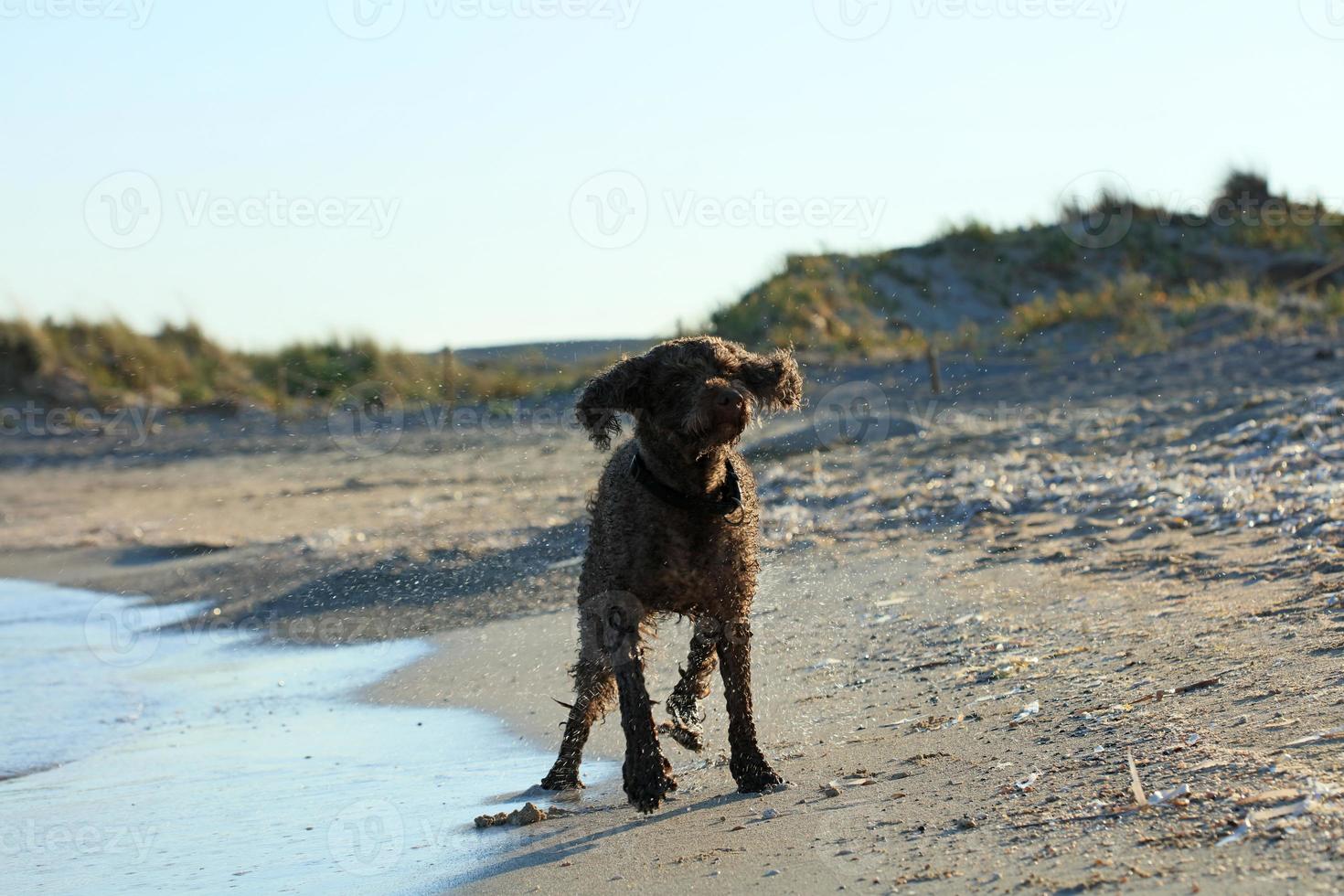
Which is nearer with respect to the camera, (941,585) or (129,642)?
(941,585)

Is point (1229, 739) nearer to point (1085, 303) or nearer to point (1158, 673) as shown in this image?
point (1158, 673)

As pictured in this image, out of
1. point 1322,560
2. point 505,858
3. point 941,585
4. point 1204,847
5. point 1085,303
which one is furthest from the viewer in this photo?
point 1085,303

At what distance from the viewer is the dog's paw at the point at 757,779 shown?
5.98 metres

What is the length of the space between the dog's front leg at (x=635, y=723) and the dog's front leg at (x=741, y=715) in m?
0.28

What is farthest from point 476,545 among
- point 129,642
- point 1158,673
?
point 1158,673

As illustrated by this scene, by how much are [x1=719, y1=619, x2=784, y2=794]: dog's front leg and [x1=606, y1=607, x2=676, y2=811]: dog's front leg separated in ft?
0.90

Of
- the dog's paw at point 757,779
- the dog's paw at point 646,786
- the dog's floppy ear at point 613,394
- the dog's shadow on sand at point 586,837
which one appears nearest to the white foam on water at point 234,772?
the dog's shadow on sand at point 586,837

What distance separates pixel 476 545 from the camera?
525 inches

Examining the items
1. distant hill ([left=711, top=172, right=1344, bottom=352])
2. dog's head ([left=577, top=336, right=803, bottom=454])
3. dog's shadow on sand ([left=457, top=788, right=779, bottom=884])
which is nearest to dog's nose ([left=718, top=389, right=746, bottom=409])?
dog's head ([left=577, top=336, right=803, bottom=454])

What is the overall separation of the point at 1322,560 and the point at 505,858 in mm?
4727

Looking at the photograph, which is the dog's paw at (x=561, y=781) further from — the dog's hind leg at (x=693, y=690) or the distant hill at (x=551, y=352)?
the distant hill at (x=551, y=352)

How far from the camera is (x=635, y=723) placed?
5969 mm

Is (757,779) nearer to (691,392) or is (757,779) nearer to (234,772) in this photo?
(691,392)

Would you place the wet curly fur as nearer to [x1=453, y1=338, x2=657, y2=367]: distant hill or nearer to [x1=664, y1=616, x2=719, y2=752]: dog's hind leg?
[x1=664, y1=616, x2=719, y2=752]: dog's hind leg
